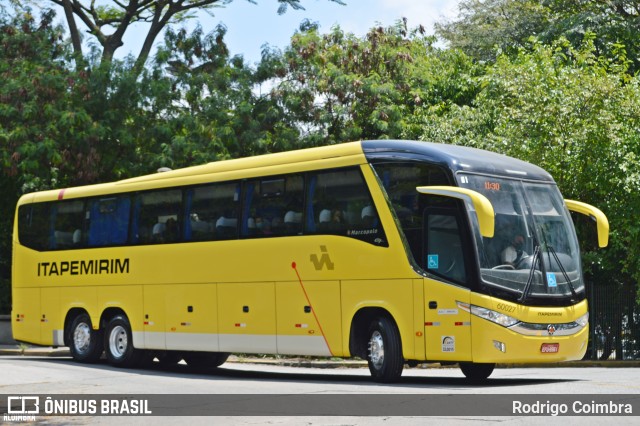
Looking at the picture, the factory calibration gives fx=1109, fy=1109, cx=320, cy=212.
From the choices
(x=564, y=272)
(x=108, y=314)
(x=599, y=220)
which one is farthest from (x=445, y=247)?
(x=108, y=314)

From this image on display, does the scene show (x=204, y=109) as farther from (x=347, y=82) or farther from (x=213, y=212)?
(x=213, y=212)

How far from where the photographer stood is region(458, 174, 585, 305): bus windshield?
53.3ft

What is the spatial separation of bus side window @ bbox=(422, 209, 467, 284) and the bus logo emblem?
6.61ft

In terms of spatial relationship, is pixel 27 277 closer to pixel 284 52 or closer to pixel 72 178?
pixel 72 178

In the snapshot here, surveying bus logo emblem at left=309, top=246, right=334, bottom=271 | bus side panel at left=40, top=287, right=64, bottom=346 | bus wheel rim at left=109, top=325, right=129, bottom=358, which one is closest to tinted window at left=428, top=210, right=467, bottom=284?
bus logo emblem at left=309, top=246, right=334, bottom=271

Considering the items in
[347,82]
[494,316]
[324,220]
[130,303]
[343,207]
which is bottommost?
[494,316]

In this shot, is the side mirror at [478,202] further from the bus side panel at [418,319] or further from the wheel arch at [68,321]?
the wheel arch at [68,321]

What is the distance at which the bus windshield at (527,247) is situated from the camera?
53.3 ft

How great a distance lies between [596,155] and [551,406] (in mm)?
14534

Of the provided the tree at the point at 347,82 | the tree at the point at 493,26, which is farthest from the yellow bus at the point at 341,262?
the tree at the point at 493,26

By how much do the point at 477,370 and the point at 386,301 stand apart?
6.68 ft

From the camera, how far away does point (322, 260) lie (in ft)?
60.1

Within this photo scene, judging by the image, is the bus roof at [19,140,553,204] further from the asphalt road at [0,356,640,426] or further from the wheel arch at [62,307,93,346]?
the wheel arch at [62,307,93,346]

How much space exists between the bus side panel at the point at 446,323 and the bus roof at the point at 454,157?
181cm
